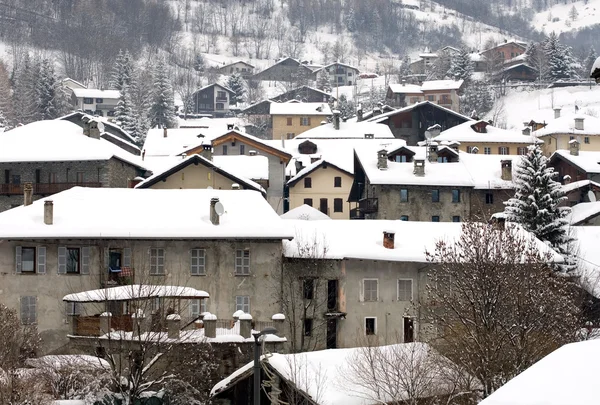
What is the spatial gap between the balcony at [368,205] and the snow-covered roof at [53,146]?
14643 millimetres

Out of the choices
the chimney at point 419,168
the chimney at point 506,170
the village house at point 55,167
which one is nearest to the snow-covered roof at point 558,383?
the chimney at point 419,168

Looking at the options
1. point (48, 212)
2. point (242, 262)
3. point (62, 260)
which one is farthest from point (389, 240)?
point (48, 212)

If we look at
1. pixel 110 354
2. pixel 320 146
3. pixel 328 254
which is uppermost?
pixel 320 146

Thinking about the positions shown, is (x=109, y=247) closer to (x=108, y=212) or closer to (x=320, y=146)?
(x=108, y=212)

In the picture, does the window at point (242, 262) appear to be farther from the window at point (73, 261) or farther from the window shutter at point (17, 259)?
the window shutter at point (17, 259)

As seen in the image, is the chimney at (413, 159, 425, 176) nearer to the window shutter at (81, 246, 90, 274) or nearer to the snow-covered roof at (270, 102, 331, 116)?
the window shutter at (81, 246, 90, 274)

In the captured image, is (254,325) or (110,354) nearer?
(110,354)

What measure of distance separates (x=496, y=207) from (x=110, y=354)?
40.1 metres

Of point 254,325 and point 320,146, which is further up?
point 320,146

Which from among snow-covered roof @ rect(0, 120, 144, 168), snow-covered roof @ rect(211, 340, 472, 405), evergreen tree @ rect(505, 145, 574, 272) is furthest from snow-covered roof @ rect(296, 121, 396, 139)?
snow-covered roof @ rect(211, 340, 472, 405)

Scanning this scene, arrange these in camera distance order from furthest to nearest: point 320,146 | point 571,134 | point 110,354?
point 571,134 → point 320,146 → point 110,354

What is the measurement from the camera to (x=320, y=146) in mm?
97375

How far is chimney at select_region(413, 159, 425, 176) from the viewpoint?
240ft

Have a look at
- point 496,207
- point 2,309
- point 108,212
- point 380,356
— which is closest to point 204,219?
point 108,212
